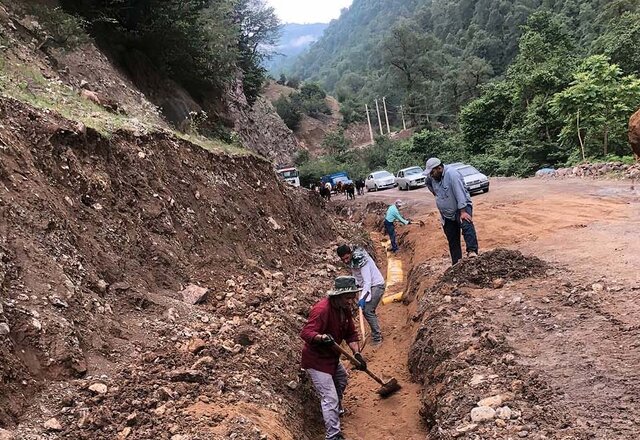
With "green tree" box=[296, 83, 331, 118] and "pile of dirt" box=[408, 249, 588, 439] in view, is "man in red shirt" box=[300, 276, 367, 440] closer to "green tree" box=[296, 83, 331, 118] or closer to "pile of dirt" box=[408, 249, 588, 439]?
"pile of dirt" box=[408, 249, 588, 439]

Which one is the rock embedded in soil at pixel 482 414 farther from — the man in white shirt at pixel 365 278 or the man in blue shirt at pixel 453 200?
the man in blue shirt at pixel 453 200

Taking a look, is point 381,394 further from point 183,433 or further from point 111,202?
point 111,202

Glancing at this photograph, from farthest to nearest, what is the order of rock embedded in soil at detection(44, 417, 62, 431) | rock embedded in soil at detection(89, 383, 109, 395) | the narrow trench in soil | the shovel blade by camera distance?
the shovel blade, the narrow trench in soil, rock embedded in soil at detection(89, 383, 109, 395), rock embedded in soil at detection(44, 417, 62, 431)

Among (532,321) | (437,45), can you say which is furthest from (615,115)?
(437,45)

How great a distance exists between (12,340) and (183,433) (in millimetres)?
1416

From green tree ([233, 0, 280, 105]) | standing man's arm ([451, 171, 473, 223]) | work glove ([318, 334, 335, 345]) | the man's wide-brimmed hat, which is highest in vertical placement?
green tree ([233, 0, 280, 105])

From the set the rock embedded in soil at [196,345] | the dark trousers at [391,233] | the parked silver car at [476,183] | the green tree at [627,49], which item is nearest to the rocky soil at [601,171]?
the parked silver car at [476,183]

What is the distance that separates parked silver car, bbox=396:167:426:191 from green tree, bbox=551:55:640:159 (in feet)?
26.9

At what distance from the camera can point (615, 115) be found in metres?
20.2

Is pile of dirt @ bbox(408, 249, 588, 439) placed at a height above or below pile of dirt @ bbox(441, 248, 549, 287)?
Answer: below

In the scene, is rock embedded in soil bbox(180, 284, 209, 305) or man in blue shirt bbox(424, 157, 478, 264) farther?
→ man in blue shirt bbox(424, 157, 478, 264)

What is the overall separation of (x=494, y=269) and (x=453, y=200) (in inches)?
45.6

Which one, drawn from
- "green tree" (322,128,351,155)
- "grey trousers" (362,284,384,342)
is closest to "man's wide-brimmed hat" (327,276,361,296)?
"grey trousers" (362,284,384,342)

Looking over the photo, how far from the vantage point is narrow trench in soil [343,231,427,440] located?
539 cm
